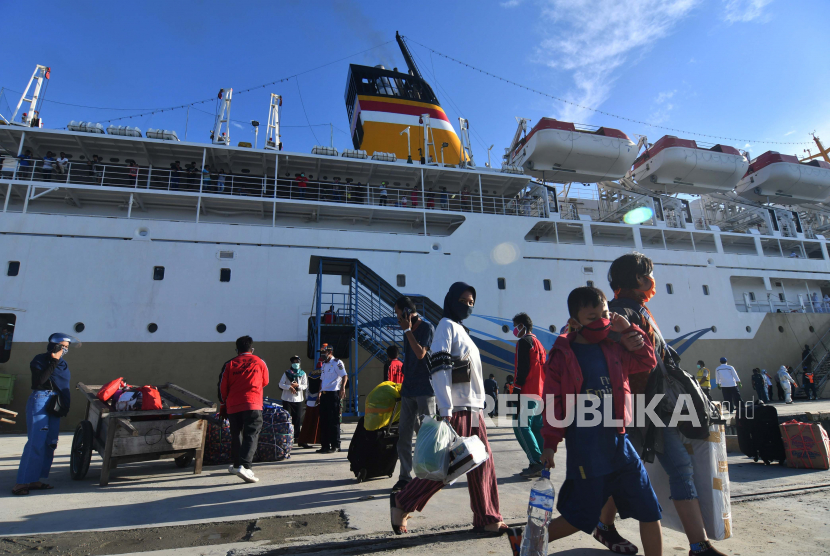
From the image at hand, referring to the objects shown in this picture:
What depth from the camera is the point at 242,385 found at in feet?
13.5

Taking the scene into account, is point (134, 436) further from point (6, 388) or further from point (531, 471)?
point (6, 388)

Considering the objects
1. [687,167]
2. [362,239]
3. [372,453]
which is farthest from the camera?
[687,167]

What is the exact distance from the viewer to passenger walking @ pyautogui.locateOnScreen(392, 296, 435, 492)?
3158 millimetres

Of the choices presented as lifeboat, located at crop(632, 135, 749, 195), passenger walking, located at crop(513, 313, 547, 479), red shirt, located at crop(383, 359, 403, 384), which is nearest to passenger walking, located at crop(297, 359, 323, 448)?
red shirt, located at crop(383, 359, 403, 384)

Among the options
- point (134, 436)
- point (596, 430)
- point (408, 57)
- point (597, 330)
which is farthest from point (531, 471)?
point (408, 57)

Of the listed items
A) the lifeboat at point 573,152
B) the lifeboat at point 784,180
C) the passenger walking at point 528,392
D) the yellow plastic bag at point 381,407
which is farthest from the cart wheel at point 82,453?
the lifeboat at point 784,180

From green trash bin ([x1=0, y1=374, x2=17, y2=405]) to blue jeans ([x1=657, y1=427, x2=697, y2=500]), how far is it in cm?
1159

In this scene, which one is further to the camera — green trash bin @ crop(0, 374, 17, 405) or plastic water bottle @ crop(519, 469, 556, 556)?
green trash bin @ crop(0, 374, 17, 405)

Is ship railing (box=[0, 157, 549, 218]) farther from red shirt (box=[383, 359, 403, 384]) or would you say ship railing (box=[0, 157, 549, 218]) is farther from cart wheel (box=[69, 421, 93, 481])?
cart wheel (box=[69, 421, 93, 481])

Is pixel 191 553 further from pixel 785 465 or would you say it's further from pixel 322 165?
pixel 322 165

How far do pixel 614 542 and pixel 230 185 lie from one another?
41.3ft

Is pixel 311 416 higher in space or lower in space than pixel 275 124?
lower

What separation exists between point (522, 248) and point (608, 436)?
11363mm

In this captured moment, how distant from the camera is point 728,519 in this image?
223cm
